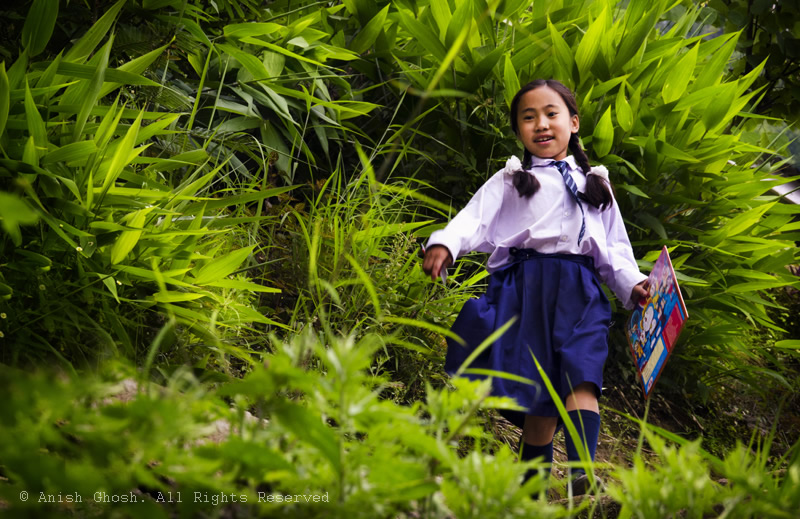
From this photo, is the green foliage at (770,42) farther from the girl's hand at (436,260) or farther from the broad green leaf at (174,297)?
the broad green leaf at (174,297)

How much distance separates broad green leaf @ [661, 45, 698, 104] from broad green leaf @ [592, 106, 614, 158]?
299 mm

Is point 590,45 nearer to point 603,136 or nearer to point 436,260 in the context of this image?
point 603,136

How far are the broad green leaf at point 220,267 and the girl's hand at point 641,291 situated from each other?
1.02 m

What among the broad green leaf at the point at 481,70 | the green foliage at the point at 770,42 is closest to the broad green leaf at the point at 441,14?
the broad green leaf at the point at 481,70

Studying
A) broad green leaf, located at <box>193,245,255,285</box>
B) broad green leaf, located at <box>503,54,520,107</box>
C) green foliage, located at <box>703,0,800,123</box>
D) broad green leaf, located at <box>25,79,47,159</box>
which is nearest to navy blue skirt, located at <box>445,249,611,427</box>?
broad green leaf, located at <box>193,245,255,285</box>

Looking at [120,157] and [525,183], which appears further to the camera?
[525,183]

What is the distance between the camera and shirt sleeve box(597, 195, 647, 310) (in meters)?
1.78

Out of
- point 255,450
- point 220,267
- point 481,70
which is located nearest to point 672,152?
point 481,70

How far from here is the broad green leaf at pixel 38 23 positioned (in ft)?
4.68

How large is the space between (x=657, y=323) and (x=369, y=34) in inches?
61.2

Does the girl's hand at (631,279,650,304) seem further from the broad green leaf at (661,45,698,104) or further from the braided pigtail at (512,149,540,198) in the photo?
the broad green leaf at (661,45,698,104)

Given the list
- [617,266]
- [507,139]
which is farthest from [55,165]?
[507,139]

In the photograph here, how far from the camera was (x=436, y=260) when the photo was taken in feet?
5.21

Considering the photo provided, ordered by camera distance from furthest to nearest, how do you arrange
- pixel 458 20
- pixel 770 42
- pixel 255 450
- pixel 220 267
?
pixel 770 42 → pixel 458 20 → pixel 220 267 → pixel 255 450
